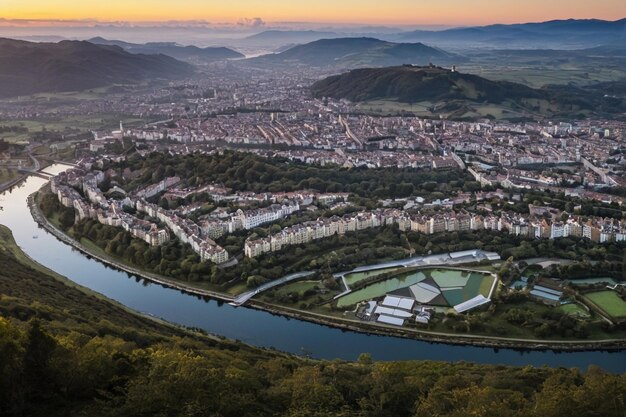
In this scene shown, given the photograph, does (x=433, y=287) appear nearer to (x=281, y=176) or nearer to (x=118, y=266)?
(x=118, y=266)

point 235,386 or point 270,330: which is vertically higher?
point 235,386

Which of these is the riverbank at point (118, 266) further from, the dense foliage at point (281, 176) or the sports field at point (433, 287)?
the dense foliage at point (281, 176)

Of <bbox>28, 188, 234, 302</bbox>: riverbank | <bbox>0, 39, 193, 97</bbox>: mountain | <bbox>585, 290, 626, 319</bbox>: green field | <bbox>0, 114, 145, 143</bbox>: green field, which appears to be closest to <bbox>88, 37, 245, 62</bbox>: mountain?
<bbox>0, 39, 193, 97</bbox>: mountain

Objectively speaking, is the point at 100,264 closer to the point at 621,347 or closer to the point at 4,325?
the point at 4,325

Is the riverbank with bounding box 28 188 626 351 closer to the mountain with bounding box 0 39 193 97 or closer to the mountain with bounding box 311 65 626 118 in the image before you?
the mountain with bounding box 311 65 626 118

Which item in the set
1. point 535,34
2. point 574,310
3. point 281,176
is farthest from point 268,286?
point 535,34
